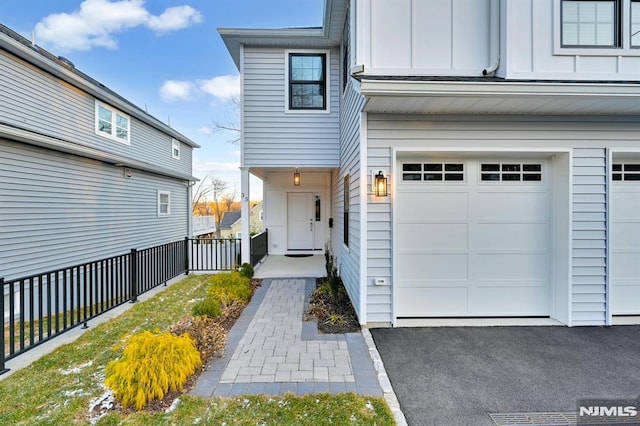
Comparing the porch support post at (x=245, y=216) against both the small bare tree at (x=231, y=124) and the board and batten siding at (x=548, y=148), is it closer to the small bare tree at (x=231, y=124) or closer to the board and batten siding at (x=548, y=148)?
the board and batten siding at (x=548, y=148)

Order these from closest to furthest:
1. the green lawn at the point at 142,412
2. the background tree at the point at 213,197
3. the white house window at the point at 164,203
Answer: the green lawn at the point at 142,412 → the white house window at the point at 164,203 → the background tree at the point at 213,197

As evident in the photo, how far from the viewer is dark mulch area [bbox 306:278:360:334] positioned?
3896 mm

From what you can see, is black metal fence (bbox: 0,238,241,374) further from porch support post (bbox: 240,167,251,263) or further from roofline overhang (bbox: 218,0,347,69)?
roofline overhang (bbox: 218,0,347,69)

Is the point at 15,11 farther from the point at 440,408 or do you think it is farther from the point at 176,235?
the point at 440,408

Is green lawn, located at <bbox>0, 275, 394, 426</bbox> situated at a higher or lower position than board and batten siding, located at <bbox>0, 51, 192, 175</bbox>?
lower

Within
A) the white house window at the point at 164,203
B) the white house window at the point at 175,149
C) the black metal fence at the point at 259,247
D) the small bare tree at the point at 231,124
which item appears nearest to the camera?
the black metal fence at the point at 259,247

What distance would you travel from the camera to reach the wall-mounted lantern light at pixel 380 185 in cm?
383

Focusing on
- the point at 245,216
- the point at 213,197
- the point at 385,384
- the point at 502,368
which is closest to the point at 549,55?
the point at 502,368

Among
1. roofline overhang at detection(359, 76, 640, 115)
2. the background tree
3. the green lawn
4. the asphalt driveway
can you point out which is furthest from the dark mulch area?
the background tree

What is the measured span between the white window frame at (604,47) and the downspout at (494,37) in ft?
2.33

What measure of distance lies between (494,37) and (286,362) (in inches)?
186

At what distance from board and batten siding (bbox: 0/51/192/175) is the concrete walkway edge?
26.1ft

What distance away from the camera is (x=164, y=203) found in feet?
39.0

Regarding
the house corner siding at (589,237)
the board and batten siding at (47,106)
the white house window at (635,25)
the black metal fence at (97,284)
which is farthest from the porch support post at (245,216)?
the white house window at (635,25)
